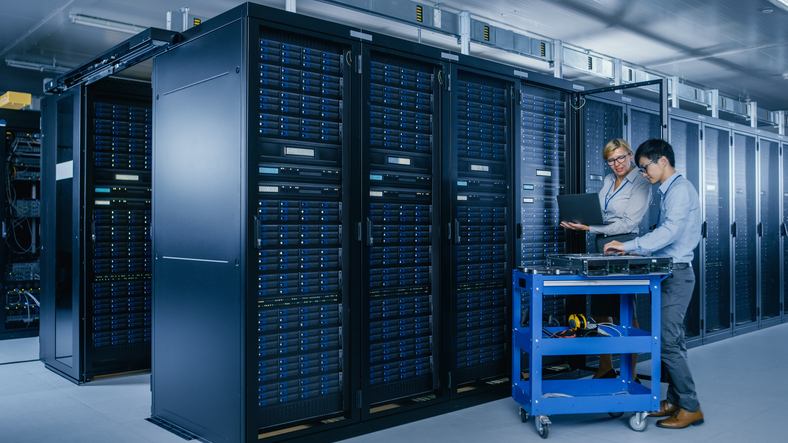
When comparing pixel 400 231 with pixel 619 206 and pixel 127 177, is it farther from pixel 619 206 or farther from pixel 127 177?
pixel 127 177

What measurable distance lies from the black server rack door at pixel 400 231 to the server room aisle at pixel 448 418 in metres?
0.31

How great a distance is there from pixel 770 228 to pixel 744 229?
84 cm

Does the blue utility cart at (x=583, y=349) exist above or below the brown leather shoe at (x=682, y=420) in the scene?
above

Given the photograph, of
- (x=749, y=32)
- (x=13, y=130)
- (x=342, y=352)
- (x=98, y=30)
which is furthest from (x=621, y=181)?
(x=13, y=130)

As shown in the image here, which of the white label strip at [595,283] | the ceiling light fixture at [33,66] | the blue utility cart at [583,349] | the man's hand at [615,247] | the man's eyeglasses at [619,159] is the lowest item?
the blue utility cart at [583,349]

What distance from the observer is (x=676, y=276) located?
3416mm

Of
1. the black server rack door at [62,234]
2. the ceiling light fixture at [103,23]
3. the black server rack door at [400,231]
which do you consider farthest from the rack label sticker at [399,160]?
the ceiling light fixture at [103,23]

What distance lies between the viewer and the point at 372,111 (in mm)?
3367

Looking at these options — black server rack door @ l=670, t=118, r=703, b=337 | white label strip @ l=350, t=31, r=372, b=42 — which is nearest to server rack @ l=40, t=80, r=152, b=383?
white label strip @ l=350, t=31, r=372, b=42

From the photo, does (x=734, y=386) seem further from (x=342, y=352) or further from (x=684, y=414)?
(x=342, y=352)

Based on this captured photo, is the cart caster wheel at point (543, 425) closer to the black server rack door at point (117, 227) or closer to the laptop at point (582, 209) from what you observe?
the laptop at point (582, 209)

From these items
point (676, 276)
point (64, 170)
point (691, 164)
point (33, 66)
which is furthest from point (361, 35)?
point (33, 66)

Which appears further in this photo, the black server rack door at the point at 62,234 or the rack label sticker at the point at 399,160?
the black server rack door at the point at 62,234

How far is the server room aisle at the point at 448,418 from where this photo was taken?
318 cm
